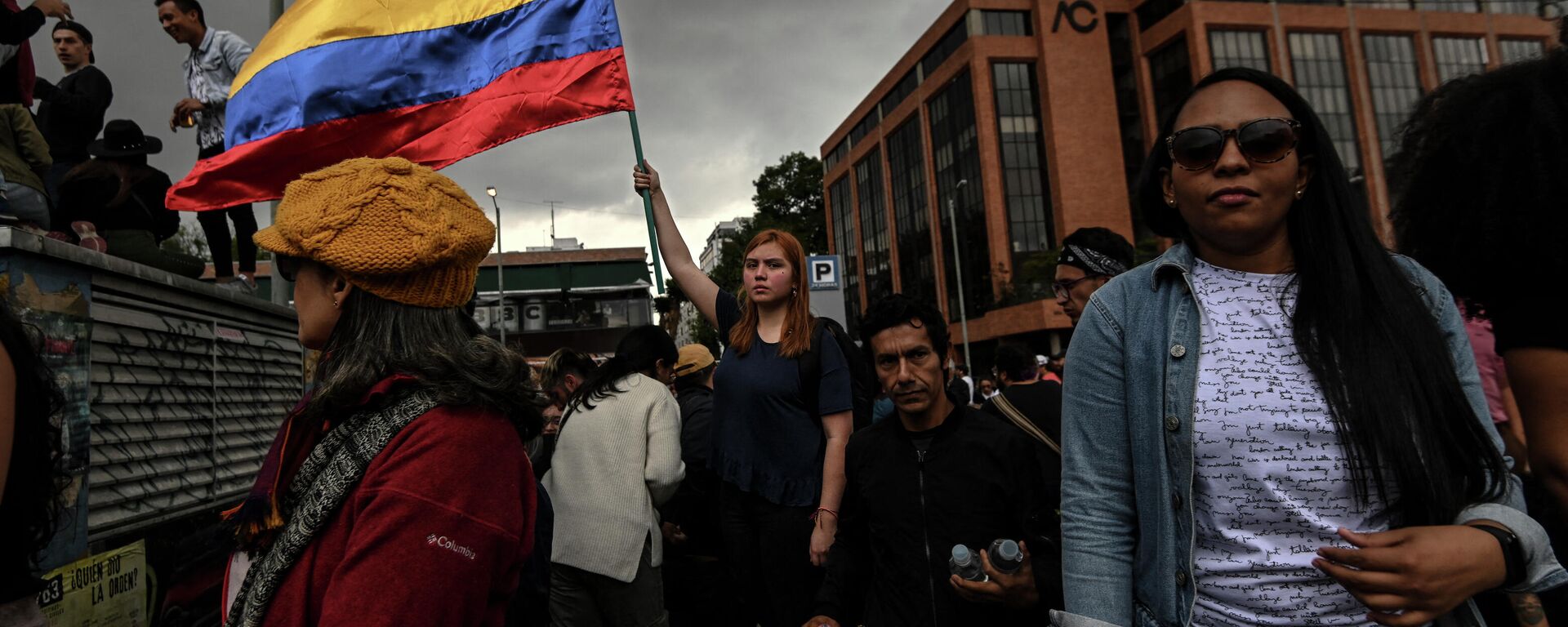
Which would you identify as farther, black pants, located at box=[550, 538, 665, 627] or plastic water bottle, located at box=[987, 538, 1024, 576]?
black pants, located at box=[550, 538, 665, 627]

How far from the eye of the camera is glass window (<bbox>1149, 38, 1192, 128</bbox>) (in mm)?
40656

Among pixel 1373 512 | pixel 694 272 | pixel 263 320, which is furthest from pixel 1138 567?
pixel 263 320

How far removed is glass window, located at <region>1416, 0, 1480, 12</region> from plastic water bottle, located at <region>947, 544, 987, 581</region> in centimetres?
5447

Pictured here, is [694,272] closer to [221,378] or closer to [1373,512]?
[221,378]

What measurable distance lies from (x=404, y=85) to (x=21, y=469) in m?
2.90

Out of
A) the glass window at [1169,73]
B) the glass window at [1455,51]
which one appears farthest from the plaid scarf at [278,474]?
the glass window at [1455,51]

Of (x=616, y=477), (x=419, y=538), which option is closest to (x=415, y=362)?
(x=419, y=538)

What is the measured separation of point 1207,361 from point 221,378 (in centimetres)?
451

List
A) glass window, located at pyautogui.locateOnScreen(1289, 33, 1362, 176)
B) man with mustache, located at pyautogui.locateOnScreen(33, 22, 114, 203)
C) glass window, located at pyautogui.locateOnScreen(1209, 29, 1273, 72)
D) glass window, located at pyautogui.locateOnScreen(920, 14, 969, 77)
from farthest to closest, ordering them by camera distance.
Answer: glass window, located at pyautogui.locateOnScreen(920, 14, 969, 77) < glass window, located at pyautogui.locateOnScreen(1289, 33, 1362, 176) < glass window, located at pyautogui.locateOnScreen(1209, 29, 1273, 72) < man with mustache, located at pyautogui.locateOnScreen(33, 22, 114, 203)

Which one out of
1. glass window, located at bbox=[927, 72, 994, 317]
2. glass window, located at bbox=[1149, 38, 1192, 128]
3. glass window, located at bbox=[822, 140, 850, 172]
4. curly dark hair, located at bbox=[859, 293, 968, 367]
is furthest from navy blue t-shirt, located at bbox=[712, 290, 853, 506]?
glass window, located at bbox=[822, 140, 850, 172]

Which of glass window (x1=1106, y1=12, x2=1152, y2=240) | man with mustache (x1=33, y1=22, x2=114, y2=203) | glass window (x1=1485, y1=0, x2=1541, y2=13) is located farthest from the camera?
glass window (x1=1485, y1=0, x2=1541, y2=13)

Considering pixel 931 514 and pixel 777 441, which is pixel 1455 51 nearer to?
pixel 777 441

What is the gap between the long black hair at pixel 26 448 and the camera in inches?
68.1

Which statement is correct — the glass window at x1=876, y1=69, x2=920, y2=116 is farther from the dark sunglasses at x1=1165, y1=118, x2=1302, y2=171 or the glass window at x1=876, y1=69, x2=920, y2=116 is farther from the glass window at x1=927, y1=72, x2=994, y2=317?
the dark sunglasses at x1=1165, y1=118, x2=1302, y2=171
